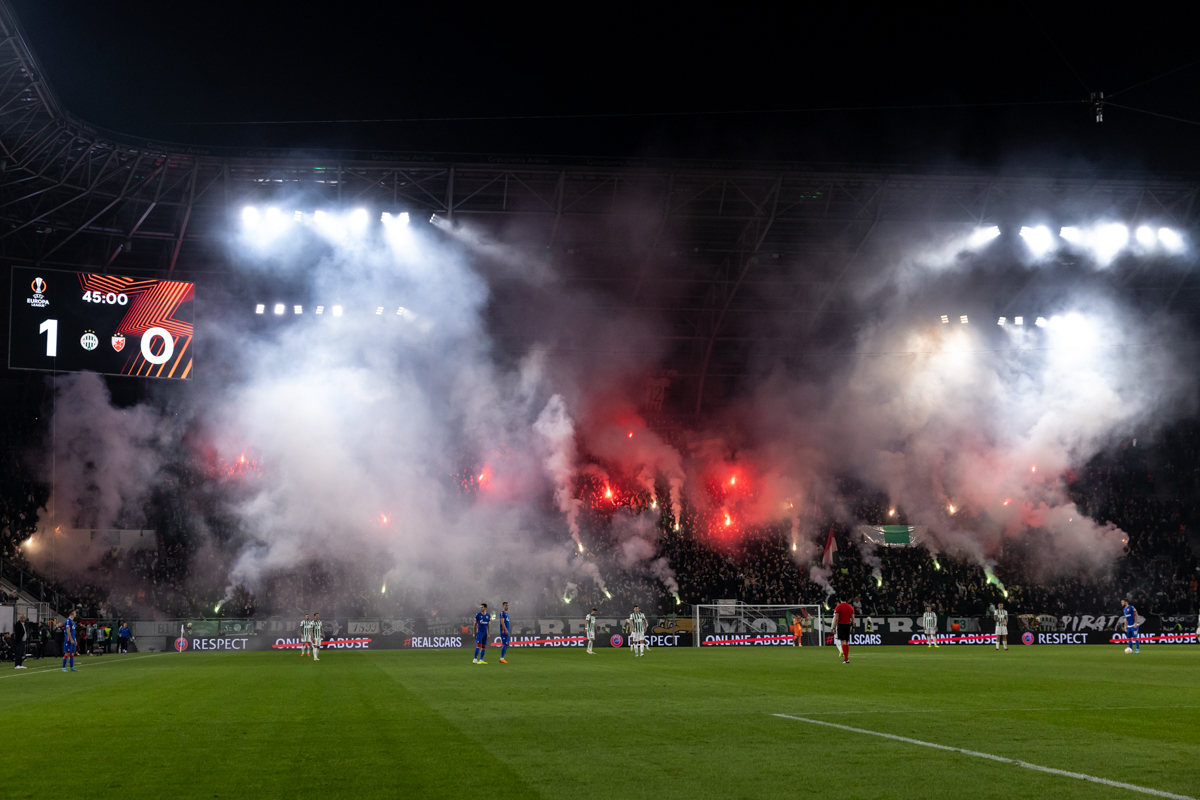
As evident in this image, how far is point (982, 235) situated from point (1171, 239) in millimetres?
7810

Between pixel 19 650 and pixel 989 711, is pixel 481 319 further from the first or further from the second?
pixel 989 711

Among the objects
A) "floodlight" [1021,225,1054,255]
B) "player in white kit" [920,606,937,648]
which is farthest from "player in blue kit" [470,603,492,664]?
"floodlight" [1021,225,1054,255]

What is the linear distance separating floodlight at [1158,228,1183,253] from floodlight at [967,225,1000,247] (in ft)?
22.2

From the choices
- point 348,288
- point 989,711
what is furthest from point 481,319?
point 989,711

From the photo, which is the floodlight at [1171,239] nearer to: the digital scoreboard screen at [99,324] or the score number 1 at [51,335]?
the digital scoreboard screen at [99,324]

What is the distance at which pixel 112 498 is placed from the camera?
4347cm

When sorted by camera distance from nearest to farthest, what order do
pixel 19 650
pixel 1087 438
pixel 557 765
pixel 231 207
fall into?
pixel 557 765 < pixel 19 650 < pixel 231 207 < pixel 1087 438

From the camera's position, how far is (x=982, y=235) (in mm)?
42000

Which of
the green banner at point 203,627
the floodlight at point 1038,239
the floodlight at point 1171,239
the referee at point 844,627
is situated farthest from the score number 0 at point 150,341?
the floodlight at point 1171,239

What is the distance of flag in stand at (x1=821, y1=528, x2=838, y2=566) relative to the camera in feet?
156

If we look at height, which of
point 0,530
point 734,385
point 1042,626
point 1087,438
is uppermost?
point 734,385

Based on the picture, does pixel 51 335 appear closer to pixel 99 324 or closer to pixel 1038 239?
pixel 99 324

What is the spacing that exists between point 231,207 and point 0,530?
53.6 feet

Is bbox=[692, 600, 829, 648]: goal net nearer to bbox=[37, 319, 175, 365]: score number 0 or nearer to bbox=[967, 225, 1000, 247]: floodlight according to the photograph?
bbox=[967, 225, 1000, 247]: floodlight
